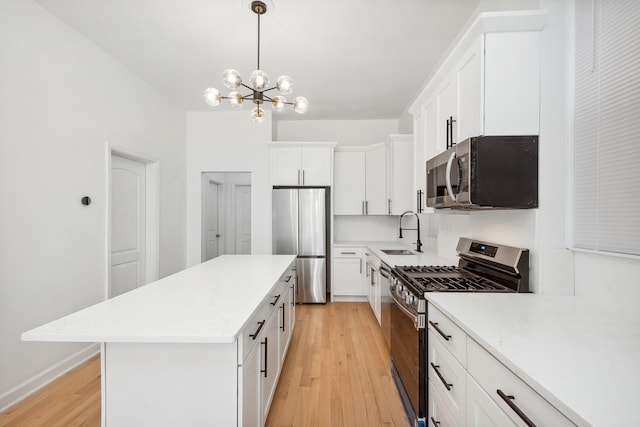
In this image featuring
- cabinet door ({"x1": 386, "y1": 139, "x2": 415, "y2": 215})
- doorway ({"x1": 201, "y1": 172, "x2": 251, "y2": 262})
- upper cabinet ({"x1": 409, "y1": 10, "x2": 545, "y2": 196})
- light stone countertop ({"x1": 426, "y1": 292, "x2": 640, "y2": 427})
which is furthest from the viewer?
doorway ({"x1": 201, "y1": 172, "x2": 251, "y2": 262})

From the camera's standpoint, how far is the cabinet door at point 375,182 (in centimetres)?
446

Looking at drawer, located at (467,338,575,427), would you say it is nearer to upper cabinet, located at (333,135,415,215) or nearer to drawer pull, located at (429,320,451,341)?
drawer pull, located at (429,320,451,341)

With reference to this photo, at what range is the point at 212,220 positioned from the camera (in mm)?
5332

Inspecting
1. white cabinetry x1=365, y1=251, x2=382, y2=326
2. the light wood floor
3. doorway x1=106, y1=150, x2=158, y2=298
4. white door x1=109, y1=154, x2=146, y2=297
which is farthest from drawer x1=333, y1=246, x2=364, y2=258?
white door x1=109, y1=154, x2=146, y2=297

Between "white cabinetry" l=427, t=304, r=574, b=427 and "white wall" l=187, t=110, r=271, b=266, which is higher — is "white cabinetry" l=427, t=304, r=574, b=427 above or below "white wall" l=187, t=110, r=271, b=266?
below

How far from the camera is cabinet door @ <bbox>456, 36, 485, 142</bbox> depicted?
158 cm

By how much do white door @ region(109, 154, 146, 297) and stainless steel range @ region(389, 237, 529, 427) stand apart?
2983 millimetres

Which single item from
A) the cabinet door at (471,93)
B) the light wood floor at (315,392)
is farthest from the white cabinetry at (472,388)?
the cabinet door at (471,93)

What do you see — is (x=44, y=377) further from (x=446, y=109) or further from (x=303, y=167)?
(x=446, y=109)

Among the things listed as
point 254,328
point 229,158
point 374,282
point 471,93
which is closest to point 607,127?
point 471,93

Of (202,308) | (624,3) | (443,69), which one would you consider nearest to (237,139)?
(443,69)

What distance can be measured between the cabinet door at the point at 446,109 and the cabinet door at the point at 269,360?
66.7 inches

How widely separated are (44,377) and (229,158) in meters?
3.33

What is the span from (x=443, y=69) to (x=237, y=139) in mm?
3440
